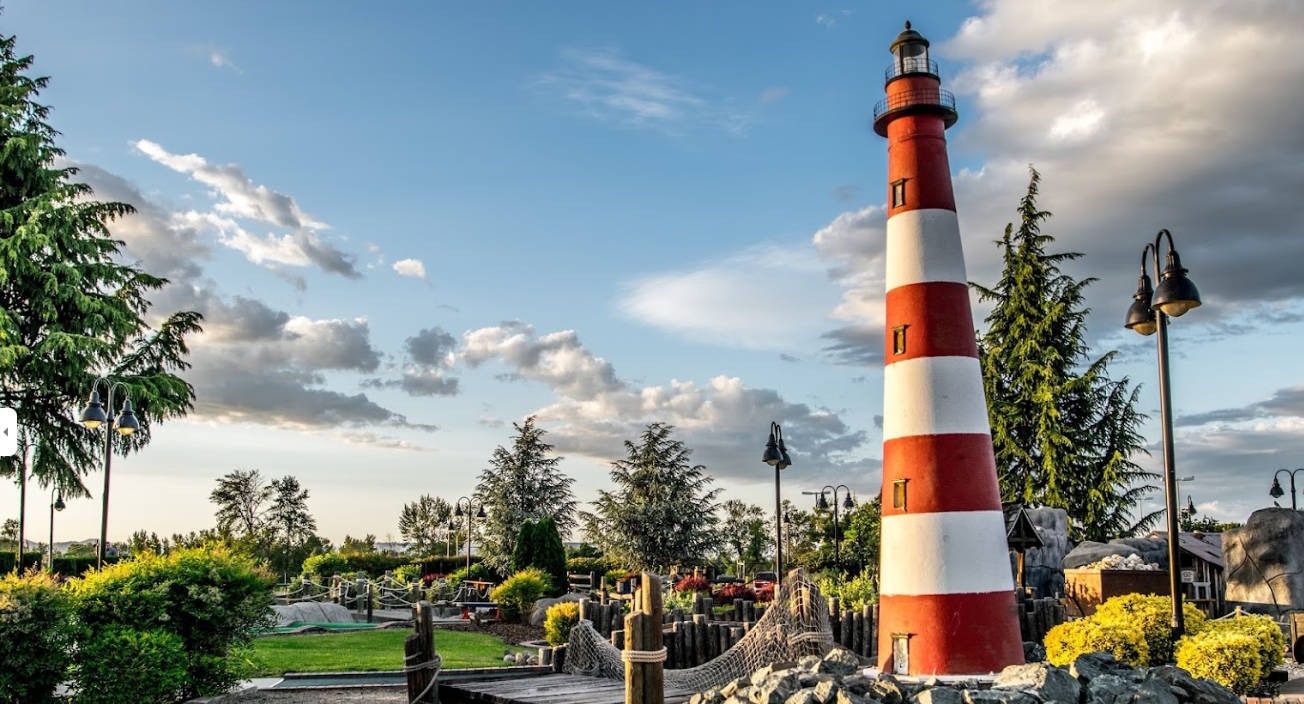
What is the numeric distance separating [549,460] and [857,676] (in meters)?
50.8

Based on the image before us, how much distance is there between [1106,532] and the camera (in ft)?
107

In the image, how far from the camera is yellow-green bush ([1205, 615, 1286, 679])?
12090 millimetres

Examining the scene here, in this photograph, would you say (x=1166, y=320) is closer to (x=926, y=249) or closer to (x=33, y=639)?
(x=926, y=249)

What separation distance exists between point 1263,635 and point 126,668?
1338 centimetres

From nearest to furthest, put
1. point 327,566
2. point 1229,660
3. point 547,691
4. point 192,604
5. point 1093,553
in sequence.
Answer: point 1229,660
point 547,691
point 192,604
point 1093,553
point 327,566

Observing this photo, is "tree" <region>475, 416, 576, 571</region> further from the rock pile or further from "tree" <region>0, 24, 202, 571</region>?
the rock pile

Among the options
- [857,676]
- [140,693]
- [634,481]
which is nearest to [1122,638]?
[857,676]

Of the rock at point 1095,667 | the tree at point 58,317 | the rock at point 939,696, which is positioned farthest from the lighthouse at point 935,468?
the tree at point 58,317

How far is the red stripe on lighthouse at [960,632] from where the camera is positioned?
48.2ft

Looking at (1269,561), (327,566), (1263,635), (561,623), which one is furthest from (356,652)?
(327,566)

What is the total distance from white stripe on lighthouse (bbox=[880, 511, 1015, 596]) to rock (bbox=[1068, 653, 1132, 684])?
182 inches

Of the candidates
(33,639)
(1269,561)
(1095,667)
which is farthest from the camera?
(1269,561)

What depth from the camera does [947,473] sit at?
14.9 metres

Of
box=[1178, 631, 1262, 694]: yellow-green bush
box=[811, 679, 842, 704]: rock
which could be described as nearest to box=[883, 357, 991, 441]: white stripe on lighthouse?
box=[1178, 631, 1262, 694]: yellow-green bush
